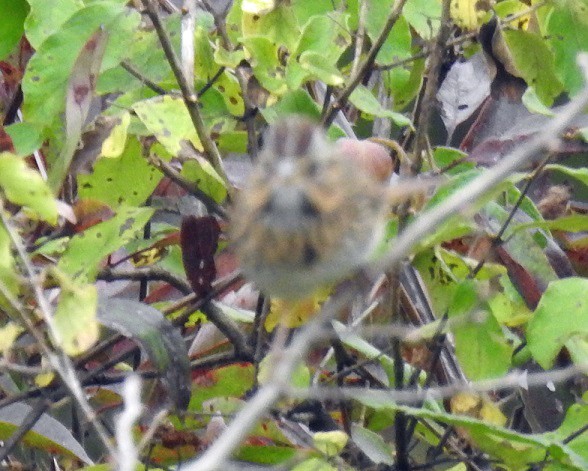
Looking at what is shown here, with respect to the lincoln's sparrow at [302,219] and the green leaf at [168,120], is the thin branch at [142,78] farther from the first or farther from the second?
the lincoln's sparrow at [302,219]

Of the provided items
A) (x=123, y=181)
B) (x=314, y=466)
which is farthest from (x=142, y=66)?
(x=314, y=466)

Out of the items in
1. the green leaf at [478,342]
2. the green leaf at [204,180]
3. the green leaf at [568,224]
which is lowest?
the green leaf at [478,342]

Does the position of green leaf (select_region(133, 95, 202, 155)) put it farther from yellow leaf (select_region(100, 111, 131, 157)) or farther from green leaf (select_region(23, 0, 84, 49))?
green leaf (select_region(23, 0, 84, 49))

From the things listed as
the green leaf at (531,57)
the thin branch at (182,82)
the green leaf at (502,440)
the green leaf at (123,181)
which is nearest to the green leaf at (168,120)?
the thin branch at (182,82)

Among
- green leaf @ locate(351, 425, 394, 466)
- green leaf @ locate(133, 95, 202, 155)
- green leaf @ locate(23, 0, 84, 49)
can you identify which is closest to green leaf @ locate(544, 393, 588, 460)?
green leaf @ locate(351, 425, 394, 466)

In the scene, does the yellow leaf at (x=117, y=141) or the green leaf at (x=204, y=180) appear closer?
the yellow leaf at (x=117, y=141)

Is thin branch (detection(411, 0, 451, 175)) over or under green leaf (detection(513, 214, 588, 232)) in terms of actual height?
over

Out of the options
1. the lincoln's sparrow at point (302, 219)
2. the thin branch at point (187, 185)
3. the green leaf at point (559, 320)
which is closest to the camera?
the lincoln's sparrow at point (302, 219)
